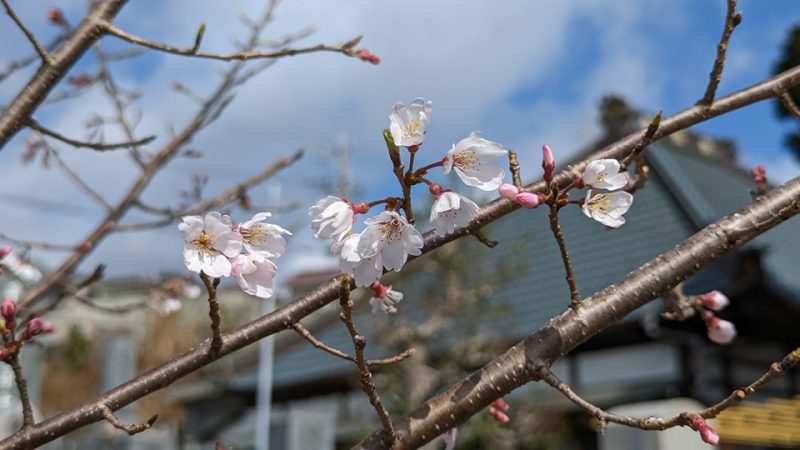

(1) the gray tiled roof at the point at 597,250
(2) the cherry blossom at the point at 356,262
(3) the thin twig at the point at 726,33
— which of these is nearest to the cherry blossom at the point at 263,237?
(2) the cherry blossom at the point at 356,262

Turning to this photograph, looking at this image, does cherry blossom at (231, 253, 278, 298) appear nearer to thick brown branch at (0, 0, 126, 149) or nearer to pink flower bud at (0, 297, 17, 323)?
pink flower bud at (0, 297, 17, 323)

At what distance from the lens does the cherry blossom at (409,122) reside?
3.65ft

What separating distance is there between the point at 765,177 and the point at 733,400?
2.49 feet

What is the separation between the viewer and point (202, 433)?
13.4 metres

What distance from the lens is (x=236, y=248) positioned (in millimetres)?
1228

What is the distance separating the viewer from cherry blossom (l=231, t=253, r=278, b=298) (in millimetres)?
1232

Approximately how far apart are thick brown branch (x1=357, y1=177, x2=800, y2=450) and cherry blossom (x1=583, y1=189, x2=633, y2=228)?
0.48 ft

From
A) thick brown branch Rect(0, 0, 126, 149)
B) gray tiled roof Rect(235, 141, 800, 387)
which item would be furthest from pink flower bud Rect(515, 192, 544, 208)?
gray tiled roof Rect(235, 141, 800, 387)

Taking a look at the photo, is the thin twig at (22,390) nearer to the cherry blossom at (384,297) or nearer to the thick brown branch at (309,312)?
the thick brown branch at (309,312)

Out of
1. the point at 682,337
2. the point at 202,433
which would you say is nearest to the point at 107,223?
the point at 682,337

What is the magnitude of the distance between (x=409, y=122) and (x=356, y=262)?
0.19m

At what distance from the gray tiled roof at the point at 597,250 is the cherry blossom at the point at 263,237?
887 cm

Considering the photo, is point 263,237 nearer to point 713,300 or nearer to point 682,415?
point 682,415

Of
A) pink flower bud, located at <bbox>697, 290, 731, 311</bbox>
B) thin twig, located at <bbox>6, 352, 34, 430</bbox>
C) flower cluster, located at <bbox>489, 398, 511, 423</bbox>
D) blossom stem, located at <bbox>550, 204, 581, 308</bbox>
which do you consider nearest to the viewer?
blossom stem, located at <bbox>550, 204, 581, 308</bbox>
